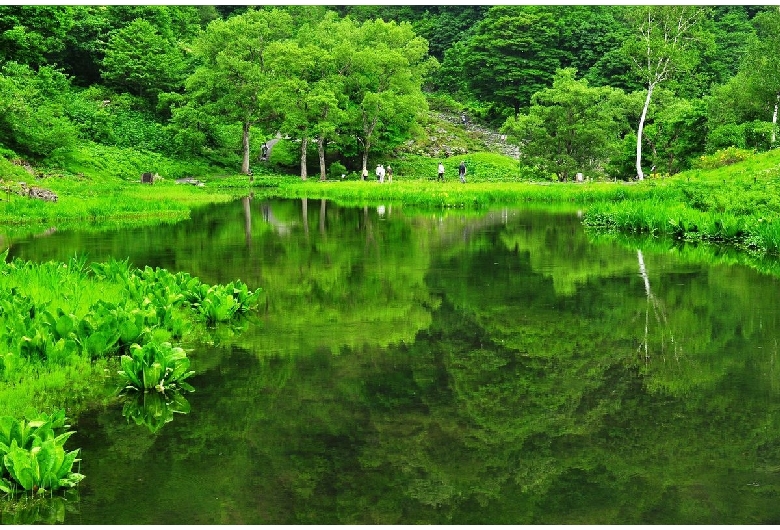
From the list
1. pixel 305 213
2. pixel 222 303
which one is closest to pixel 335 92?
pixel 305 213

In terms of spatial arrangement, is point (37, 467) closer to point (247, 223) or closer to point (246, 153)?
point (247, 223)

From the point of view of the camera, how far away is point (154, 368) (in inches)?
278

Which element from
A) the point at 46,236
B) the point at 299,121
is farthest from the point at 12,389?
the point at 299,121

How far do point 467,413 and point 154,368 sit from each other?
3.16 m

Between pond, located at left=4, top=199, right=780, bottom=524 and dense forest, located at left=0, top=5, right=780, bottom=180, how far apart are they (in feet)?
102

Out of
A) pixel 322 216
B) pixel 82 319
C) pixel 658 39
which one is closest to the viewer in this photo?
pixel 82 319

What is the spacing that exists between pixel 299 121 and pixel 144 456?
144 ft

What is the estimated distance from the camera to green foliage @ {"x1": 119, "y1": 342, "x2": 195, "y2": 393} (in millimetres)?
7097

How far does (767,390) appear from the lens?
6.97 metres

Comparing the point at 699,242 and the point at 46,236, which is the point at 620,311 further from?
the point at 46,236

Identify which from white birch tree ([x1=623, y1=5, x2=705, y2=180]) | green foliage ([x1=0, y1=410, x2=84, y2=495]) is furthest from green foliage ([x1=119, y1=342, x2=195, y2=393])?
white birch tree ([x1=623, y1=5, x2=705, y2=180])

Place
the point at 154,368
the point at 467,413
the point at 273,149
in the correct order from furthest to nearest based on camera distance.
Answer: the point at 273,149 < the point at 154,368 < the point at 467,413

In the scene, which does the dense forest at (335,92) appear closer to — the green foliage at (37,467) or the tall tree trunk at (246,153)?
the tall tree trunk at (246,153)

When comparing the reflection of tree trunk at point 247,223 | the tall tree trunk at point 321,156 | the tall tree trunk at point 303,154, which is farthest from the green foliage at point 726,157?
the tall tree trunk at point 303,154
